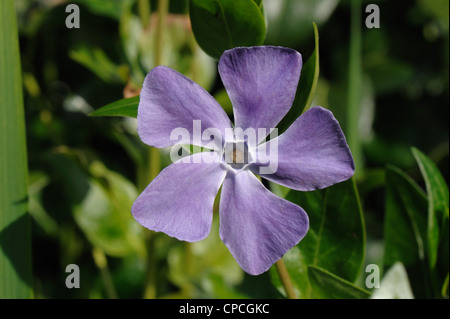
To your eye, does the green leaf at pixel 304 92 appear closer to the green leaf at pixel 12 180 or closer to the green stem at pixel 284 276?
the green stem at pixel 284 276

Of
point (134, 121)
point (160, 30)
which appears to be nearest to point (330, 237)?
point (160, 30)

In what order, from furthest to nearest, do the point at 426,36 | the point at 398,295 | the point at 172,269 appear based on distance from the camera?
the point at 426,36 → the point at 172,269 → the point at 398,295

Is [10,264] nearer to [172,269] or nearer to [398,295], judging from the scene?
[172,269]

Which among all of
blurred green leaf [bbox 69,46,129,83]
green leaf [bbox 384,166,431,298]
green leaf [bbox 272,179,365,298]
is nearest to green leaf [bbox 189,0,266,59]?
green leaf [bbox 272,179,365,298]

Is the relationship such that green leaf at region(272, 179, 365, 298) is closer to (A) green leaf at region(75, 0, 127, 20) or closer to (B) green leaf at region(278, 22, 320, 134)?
(B) green leaf at region(278, 22, 320, 134)

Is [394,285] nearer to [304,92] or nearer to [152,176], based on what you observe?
[304,92]
